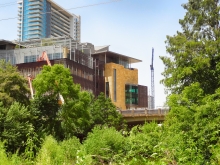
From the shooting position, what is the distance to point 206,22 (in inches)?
1387

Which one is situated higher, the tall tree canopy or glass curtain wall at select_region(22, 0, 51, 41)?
glass curtain wall at select_region(22, 0, 51, 41)

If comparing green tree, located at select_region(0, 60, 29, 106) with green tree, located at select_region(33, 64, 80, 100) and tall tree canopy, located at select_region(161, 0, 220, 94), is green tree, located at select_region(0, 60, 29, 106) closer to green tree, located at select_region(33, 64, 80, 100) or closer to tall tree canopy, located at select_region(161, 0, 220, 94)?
green tree, located at select_region(33, 64, 80, 100)

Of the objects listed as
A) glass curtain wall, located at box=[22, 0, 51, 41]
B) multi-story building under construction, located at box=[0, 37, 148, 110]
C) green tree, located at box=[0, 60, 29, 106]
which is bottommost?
green tree, located at box=[0, 60, 29, 106]

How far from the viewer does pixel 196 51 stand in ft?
111

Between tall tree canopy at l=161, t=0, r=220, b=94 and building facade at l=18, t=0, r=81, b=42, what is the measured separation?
130 metres

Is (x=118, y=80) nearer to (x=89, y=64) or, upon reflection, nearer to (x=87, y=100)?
(x=89, y=64)

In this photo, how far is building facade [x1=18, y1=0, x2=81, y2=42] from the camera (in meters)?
163

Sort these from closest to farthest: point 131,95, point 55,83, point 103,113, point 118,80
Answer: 1. point 55,83
2. point 103,113
3. point 118,80
4. point 131,95

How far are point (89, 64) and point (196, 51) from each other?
47.2 metres

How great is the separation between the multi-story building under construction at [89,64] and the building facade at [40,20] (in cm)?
7704

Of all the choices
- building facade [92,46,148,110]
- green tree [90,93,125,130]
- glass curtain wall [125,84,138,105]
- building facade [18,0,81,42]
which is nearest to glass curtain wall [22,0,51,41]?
building facade [18,0,81,42]

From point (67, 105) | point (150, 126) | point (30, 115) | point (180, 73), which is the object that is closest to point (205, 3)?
point (180, 73)

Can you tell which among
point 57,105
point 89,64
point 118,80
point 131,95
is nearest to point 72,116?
point 57,105

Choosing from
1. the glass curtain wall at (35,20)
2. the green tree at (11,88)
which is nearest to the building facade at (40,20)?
the glass curtain wall at (35,20)
